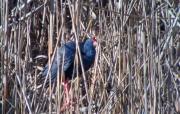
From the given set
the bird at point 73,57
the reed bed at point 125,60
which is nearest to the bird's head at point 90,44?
the bird at point 73,57

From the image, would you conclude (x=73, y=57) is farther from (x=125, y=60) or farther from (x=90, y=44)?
(x=125, y=60)

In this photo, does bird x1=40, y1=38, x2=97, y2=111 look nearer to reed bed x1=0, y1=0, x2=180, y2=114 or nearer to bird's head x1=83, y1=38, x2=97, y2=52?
bird's head x1=83, y1=38, x2=97, y2=52

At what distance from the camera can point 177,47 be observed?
313 cm

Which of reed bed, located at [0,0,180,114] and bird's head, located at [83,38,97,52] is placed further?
bird's head, located at [83,38,97,52]

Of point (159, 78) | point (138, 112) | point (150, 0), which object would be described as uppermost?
point (150, 0)

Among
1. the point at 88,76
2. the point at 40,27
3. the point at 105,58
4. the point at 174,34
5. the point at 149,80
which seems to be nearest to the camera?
the point at 149,80

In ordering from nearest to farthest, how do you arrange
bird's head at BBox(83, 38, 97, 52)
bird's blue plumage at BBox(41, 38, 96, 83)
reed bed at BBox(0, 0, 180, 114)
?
reed bed at BBox(0, 0, 180, 114), bird's blue plumage at BBox(41, 38, 96, 83), bird's head at BBox(83, 38, 97, 52)

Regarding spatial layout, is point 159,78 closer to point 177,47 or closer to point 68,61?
point 177,47

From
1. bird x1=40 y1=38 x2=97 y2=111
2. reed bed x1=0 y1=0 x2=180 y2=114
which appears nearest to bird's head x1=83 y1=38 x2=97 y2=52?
bird x1=40 y1=38 x2=97 y2=111

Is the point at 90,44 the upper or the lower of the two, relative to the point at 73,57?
upper

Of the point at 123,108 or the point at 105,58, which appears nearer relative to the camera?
the point at 123,108

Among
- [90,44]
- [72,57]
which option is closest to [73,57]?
[72,57]

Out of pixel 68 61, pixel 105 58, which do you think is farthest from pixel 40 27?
pixel 105 58

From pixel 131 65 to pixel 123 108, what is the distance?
0.33 m
